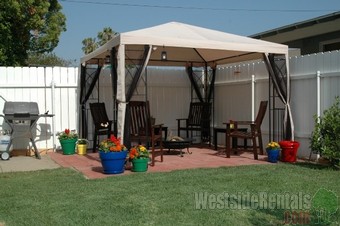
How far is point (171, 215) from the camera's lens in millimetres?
4137

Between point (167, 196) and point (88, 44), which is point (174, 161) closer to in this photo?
point (167, 196)

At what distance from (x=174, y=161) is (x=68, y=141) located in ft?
8.26

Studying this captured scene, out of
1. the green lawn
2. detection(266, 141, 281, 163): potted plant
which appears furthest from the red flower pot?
the green lawn

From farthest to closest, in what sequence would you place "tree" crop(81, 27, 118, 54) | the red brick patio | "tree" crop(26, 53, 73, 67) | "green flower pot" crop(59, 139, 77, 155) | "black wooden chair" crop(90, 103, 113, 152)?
1. "tree" crop(26, 53, 73, 67)
2. "tree" crop(81, 27, 118, 54)
3. "black wooden chair" crop(90, 103, 113, 152)
4. "green flower pot" crop(59, 139, 77, 155)
5. the red brick patio

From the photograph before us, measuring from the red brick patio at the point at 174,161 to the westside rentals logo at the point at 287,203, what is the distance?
207cm

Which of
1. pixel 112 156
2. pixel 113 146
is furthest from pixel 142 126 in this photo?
pixel 112 156

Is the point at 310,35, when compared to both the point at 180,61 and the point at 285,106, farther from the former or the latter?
the point at 285,106

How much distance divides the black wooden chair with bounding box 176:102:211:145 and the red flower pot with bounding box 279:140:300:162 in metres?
2.96

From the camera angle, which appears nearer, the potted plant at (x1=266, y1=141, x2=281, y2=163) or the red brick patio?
the red brick patio

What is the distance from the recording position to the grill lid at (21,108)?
27.3 ft

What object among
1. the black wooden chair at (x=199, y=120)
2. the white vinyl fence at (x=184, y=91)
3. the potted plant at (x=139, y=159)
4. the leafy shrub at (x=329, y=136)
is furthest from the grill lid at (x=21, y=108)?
the leafy shrub at (x=329, y=136)

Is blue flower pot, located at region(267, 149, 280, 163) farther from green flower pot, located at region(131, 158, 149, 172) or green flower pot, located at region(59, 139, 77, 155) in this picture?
green flower pot, located at region(59, 139, 77, 155)

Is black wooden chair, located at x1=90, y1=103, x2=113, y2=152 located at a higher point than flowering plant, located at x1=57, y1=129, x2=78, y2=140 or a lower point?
higher

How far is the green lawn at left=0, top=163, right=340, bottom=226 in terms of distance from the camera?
404 cm
